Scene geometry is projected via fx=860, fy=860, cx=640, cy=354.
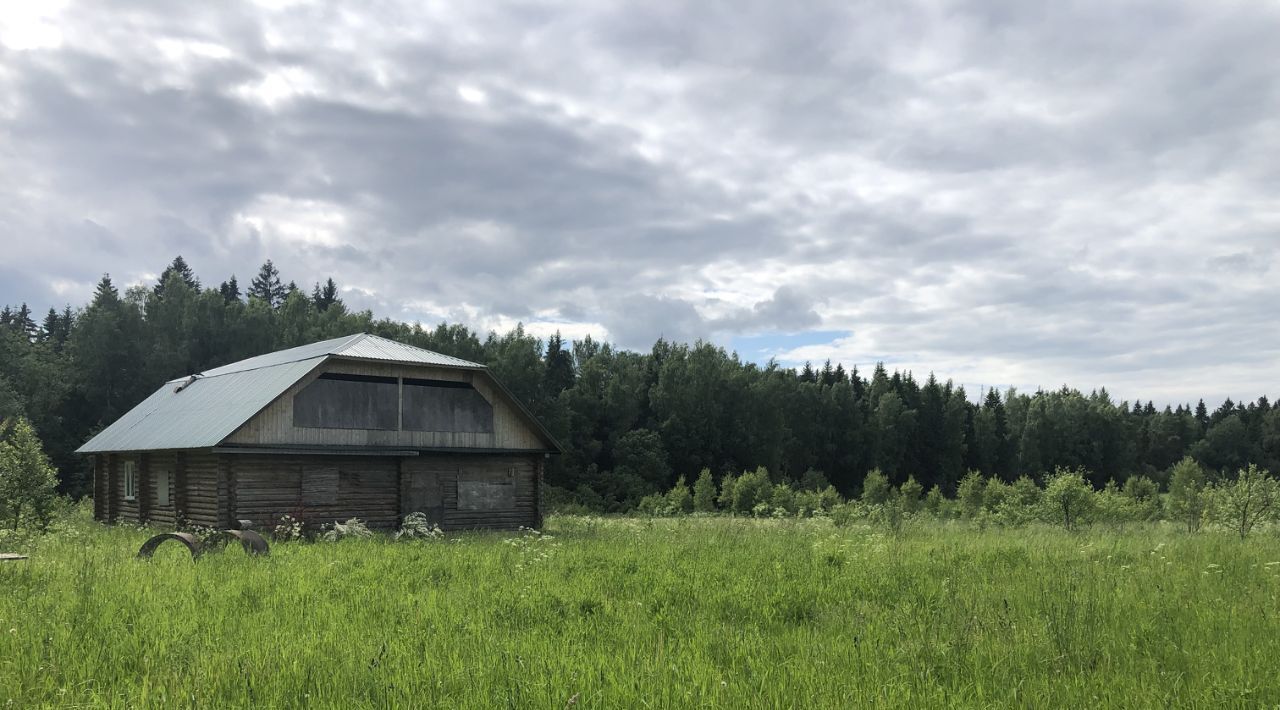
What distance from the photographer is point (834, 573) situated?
40.9ft

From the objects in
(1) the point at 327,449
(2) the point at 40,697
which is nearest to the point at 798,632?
(2) the point at 40,697

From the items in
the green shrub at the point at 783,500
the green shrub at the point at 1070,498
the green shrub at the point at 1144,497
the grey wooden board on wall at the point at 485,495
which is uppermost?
the grey wooden board on wall at the point at 485,495

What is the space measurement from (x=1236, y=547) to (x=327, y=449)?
75.7 ft

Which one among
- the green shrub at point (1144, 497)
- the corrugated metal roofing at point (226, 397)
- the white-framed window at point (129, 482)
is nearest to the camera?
the corrugated metal roofing at point (226, 397)

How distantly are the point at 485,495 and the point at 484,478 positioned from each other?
598 millimetres

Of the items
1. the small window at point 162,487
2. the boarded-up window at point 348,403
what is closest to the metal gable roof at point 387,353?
the boarded-up window at point 348,403

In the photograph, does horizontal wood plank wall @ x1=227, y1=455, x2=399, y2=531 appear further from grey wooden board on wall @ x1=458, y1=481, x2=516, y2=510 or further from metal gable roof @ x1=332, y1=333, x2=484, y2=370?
metal gable roof @ x1=332, y1=333, x2=484, y2=370

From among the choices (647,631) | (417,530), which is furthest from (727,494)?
(647,631)

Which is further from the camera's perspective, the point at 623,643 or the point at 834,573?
the point at 834,573

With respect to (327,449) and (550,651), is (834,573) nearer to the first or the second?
(550,651)

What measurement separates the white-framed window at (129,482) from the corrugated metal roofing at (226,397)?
914 mm

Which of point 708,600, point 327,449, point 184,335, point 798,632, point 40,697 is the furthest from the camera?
point 184,335

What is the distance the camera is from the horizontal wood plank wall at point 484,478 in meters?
29.3

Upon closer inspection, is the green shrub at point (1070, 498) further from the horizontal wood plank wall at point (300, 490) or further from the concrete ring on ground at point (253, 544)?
the concrete ring on ground at point (253, 544)
